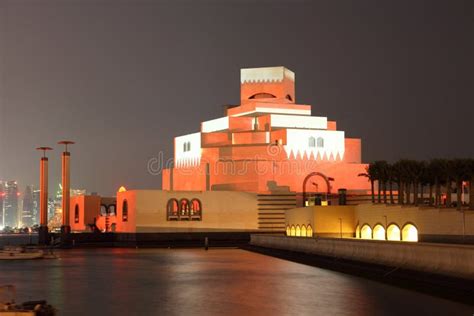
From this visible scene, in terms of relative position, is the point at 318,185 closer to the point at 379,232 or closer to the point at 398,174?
the point at 398,174

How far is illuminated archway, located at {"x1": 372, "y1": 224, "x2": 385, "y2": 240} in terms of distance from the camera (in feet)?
174

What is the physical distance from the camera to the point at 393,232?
50969 mm

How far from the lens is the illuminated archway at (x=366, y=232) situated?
55344 millimetres

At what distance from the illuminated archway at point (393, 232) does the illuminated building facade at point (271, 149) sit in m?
23.8

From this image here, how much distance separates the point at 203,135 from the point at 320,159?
13.2 meters

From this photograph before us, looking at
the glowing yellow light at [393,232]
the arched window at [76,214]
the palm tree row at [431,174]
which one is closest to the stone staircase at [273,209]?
the palm tree row at [431,174]

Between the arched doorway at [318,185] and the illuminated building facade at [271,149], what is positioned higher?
the illuminated building facade at [271,149]

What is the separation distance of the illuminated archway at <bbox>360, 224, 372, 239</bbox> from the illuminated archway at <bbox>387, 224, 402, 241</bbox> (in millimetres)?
3949

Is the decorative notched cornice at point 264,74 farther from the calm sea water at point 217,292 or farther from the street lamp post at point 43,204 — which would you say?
the calm sea water at point 217,292

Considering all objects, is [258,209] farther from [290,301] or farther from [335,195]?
[290,301]

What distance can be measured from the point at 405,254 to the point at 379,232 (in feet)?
87.7

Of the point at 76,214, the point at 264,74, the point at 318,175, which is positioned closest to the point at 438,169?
the point at 318,175

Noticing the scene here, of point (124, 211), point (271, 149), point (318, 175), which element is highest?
A: point (271, 149)

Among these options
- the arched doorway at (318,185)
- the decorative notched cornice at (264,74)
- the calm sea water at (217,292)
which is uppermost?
the decorative notched cornice at (264,74)
